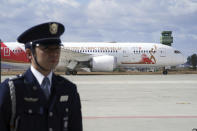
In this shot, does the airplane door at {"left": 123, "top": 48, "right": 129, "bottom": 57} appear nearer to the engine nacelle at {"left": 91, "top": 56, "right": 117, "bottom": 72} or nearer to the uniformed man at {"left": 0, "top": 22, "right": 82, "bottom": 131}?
the engine nacelle at {"left": 91, "top": 56, "right": 117, "bottom": 72}

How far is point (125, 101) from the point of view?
444 inches

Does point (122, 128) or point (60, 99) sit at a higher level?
point (60, 99)

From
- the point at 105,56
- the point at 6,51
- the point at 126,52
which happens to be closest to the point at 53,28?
the point at 105,56

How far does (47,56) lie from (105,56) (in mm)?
29749

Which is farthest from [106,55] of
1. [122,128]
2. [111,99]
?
[122,128]

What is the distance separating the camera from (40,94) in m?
2.24

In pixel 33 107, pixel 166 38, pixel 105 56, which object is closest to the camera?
pixel 33 107

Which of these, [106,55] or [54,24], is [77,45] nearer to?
[106,55]

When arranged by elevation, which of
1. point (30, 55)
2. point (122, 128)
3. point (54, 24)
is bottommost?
point (122, 128)

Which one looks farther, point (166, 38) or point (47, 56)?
point (166, 38)

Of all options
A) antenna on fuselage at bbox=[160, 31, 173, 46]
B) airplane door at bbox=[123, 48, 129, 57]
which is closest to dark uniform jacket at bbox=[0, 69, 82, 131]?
airplane door at bbox=[123, 48, 129, 57]

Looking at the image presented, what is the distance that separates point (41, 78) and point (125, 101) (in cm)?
916

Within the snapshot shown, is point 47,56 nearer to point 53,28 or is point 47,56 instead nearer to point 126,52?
point 53,28

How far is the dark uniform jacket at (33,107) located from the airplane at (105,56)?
94.6ft
